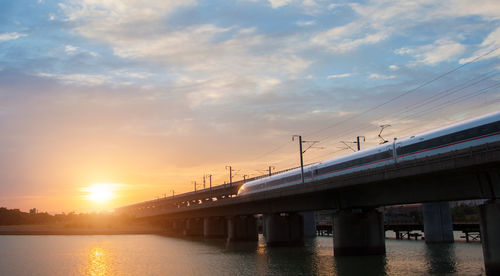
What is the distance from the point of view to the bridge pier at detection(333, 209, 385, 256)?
2034 inches

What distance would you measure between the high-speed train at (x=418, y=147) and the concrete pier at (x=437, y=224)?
18555mm

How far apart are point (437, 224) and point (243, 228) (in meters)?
35.5

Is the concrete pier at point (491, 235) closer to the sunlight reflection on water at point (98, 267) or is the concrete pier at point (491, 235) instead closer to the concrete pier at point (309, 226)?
the sunlight reflection on water at point (98, 267)

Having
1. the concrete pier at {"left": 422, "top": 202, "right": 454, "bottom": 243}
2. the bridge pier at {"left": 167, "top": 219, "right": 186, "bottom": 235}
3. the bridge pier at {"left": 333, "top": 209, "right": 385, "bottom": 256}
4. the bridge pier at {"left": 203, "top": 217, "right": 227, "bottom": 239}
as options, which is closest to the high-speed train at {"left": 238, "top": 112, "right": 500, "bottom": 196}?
the bridge pier at {"left": 333, "top": 209, "right": 385, "bottom": 256}

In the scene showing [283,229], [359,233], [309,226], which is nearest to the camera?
[359,233]

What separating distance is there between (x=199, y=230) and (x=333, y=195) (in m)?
84.8

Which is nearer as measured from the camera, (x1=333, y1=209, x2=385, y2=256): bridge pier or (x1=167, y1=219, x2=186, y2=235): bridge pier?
(x1=333, y1=209, x2=385, y2=256): bridge pier

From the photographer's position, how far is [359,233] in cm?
5209

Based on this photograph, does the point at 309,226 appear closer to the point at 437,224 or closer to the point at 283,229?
the point at 283,229

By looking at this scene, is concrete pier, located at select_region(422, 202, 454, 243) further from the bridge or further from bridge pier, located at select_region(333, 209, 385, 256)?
bridge pier, located at select_region(333, 209, 385, 256)

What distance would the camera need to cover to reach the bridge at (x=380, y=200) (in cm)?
3225

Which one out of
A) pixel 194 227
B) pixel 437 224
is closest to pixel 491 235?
pixel 437 224

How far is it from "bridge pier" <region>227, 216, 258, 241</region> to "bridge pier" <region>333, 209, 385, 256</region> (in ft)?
Result: 138

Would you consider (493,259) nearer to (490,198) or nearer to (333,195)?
(490,198)
